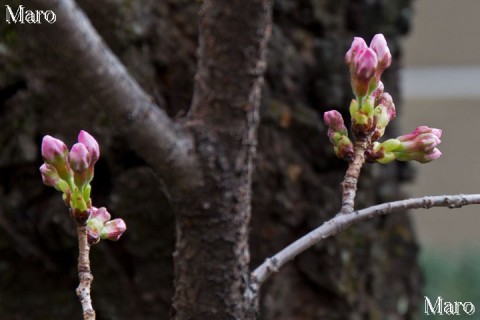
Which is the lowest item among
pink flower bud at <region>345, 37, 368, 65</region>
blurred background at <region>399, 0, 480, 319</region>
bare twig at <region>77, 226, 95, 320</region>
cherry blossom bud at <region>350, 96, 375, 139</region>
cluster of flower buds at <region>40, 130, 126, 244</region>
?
bare twig at <region>77, 226, 95, 320</region>

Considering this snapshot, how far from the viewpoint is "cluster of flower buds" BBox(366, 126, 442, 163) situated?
64cm

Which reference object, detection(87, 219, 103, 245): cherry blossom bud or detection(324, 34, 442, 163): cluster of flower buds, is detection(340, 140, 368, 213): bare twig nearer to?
detection(324, 34, 442, 163): cluster of flower buds

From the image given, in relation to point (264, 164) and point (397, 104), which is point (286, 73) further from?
point (397, 104)

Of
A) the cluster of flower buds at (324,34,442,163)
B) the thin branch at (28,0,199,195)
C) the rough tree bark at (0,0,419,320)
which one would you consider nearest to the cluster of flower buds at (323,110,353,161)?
the cluster of flower buds at (324,34,442,163)

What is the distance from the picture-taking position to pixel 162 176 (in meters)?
0.66

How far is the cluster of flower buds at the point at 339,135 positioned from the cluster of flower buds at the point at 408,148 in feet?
0.05

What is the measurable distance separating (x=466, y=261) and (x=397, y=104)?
1.60m

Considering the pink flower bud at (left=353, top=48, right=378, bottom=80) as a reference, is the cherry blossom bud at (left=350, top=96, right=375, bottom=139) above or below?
below

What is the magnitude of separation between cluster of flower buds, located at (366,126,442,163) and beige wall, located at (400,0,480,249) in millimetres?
3119

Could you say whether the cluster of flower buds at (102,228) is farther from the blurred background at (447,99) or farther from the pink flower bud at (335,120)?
the blurred background at (447,99)

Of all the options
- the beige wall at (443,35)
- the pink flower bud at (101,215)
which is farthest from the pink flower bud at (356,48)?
the beige wall at (443,35)

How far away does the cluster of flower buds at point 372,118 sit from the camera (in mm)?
603

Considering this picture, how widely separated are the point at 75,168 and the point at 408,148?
261mm

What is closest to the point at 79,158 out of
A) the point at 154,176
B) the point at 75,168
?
the point at 75,168
